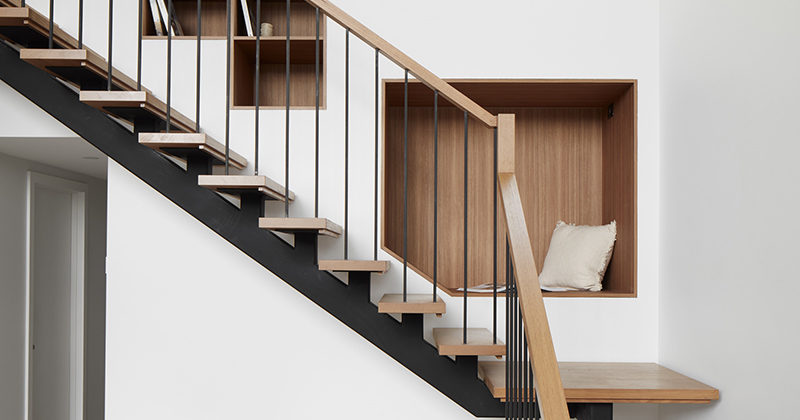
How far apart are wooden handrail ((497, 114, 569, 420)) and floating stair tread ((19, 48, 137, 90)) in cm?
190

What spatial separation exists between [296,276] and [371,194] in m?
0.76

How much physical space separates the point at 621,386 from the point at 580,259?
0.92 meters

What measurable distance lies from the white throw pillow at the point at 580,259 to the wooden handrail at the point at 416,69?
4.28ft

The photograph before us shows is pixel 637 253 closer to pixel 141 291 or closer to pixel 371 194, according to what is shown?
pixel 371 194

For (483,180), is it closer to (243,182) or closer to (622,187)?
(622,187)

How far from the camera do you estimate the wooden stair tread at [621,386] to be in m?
2.45

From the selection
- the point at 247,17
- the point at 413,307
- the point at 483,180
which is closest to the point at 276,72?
the point at 247,17

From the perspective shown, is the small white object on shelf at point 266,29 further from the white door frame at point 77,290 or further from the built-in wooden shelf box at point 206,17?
the white door frame at point 77,290

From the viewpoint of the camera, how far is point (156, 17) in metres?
3.24

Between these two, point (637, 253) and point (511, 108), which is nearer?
point (637, 253)

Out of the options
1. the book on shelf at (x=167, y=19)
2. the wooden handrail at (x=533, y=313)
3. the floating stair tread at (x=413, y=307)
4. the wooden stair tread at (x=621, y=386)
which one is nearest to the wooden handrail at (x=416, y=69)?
the wooden handrail at (x=533, y=313)

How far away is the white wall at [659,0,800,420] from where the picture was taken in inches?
79.9

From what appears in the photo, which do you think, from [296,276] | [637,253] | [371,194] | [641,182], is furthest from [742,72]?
[296,276]

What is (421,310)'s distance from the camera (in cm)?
242
